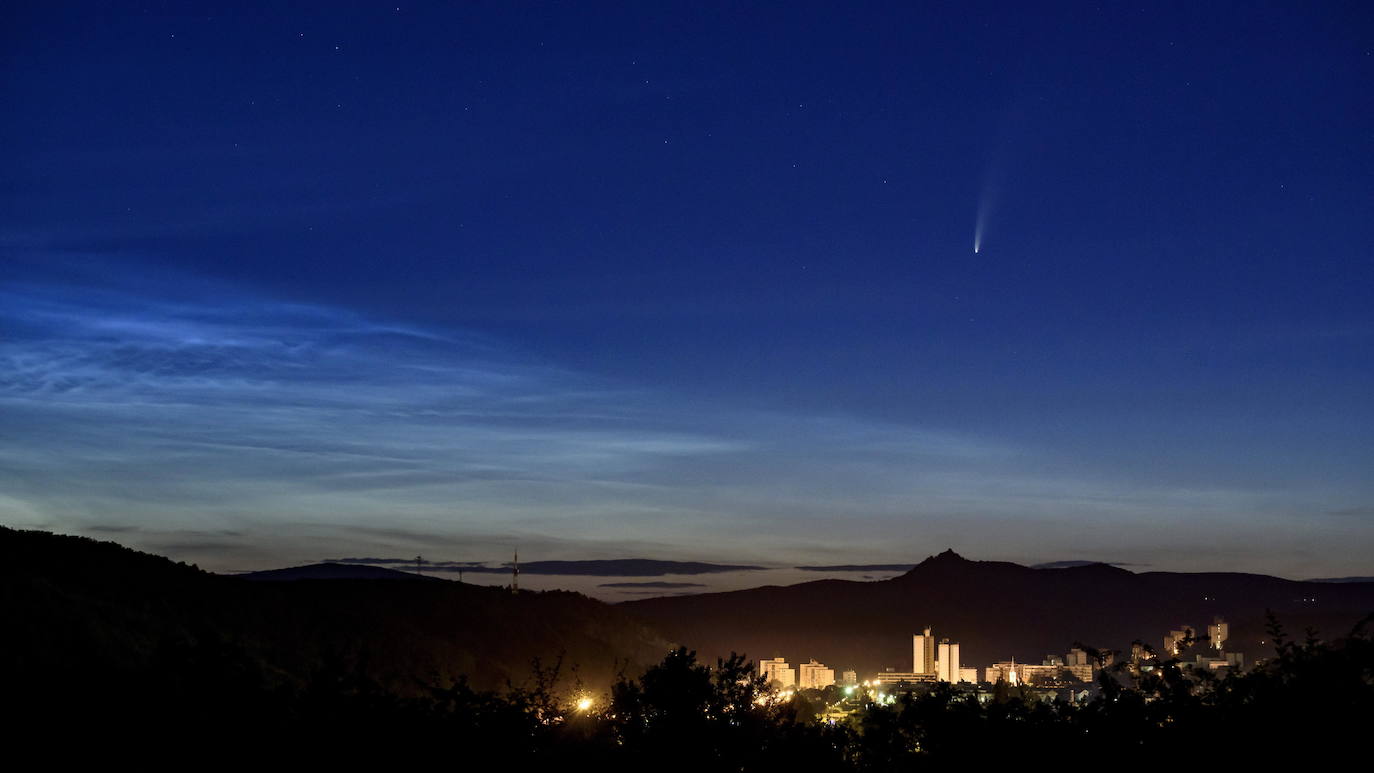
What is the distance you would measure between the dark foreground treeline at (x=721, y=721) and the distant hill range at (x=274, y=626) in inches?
13.6

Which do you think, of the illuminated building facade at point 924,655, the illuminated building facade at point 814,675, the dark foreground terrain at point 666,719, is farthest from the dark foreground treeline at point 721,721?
the illuminated building facade at point 924,655

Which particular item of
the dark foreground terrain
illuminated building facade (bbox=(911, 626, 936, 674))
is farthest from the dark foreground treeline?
illuminated building facade (bbox=(911, 626, 936, 674))

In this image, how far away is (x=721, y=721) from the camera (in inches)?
538

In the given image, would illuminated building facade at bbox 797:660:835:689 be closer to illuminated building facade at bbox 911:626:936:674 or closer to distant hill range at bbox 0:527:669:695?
illuminated building facade at bbox 911:626:936:674

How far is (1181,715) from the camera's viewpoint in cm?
1216

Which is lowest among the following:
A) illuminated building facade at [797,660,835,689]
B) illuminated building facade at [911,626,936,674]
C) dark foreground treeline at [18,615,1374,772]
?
illuminated building facade at [797,660,835,689]

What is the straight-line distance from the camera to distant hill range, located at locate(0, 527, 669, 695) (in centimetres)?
1170

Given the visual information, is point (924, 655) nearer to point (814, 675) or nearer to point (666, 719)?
point (814, 675)

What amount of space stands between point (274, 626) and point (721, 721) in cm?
7053

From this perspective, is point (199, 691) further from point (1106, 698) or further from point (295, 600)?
point (295, 600)

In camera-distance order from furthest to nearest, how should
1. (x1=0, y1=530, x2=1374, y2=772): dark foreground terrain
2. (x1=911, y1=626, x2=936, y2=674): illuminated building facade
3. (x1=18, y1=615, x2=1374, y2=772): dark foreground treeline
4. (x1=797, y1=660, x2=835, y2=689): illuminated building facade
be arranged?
(x1=911, y1=626, x2=936, y2=674): illuminated building facade, (x1=797, y1=660, x2=835, y2=689): illuminated building facade, (x1=18, y1=615, x2=1374, y2=772): dark foreground treeline, (x1=0, y1=530, x2=1374, y2=772): dark foreground terrain

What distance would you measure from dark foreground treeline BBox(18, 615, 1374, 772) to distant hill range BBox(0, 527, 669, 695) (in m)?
0.35

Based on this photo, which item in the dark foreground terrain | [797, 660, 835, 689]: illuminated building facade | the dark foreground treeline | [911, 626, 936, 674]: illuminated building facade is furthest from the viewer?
[911, 626, 936, 674]: illuminated building facade

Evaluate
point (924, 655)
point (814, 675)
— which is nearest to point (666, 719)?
point (814, 675)
